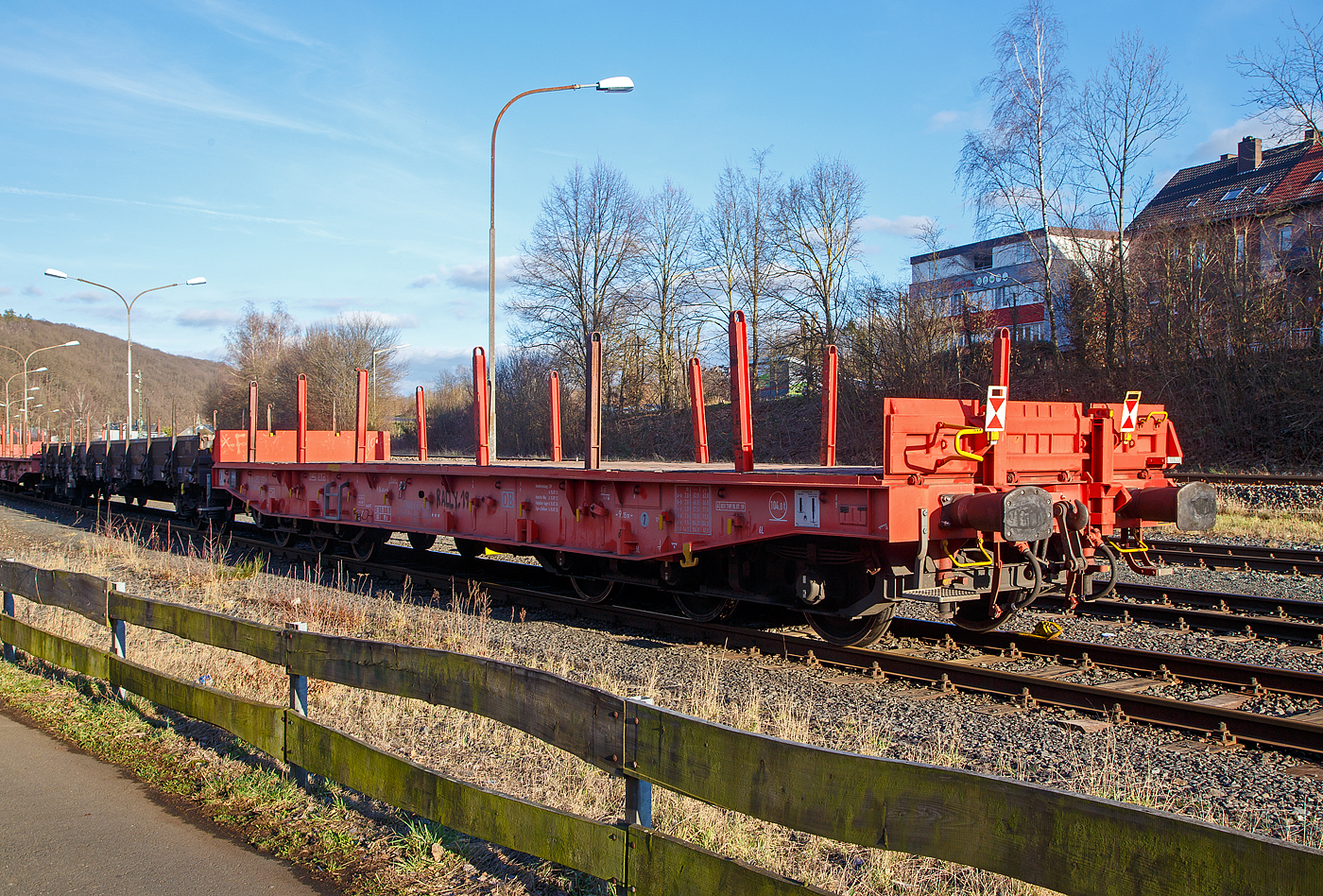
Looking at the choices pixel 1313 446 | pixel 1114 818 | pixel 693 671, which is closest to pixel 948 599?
pixel 693 671

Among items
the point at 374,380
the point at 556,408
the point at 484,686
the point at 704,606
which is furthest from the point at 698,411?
the point at 374,380

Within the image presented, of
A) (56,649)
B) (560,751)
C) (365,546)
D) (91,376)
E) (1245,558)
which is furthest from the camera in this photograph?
(91,376)

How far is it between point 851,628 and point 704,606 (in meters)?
1.58

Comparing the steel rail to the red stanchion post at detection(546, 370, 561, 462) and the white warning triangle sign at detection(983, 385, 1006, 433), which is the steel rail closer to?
the red stanchion post at detection(546, 370, 561, 462)

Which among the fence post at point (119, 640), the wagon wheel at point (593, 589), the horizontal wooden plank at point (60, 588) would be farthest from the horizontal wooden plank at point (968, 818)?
the wagon wheel at point (593, 589)

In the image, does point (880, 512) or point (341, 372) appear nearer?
point (880, 512)

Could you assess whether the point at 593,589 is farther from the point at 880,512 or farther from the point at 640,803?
the point at 640,803

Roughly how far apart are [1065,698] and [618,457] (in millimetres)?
31524

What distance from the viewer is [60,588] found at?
673 centimetres

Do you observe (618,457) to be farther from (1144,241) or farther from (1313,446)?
(1313,446)

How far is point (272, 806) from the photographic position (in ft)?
14.1

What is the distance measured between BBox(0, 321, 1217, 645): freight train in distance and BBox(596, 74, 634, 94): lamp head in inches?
297

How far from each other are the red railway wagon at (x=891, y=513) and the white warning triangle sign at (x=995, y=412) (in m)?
0.01

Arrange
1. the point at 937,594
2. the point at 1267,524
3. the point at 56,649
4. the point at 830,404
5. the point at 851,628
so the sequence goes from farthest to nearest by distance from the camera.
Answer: the point at 1267,524 < the point at 830,404 < the point at 851,628 < the point at 56,649 < the point at 937,594
